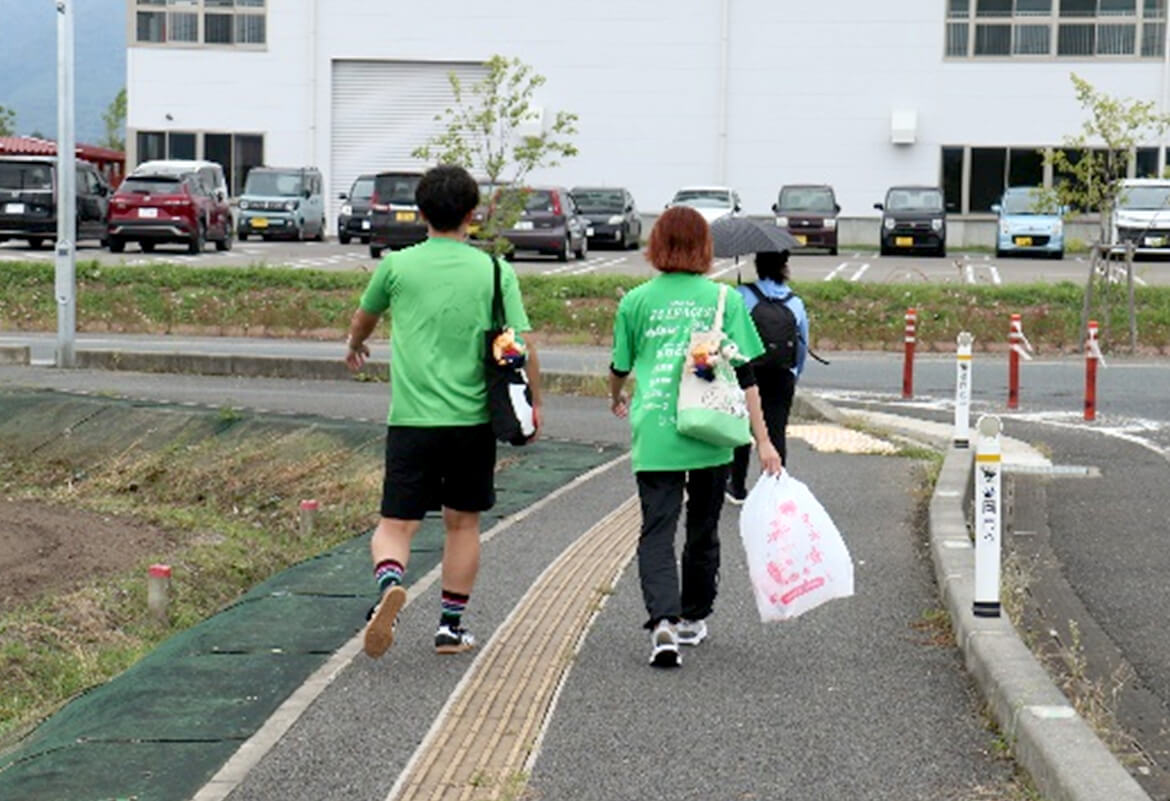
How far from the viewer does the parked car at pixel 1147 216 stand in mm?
43906

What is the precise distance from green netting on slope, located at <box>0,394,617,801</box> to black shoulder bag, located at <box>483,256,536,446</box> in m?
1.10

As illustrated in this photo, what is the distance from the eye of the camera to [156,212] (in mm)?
41438

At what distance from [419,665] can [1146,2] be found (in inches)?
1957

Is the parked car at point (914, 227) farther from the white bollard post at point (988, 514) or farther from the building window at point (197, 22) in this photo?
the white bollard post at point (988, 514)

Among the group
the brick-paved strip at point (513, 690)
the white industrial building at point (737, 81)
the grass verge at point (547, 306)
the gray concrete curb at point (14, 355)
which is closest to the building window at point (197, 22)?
the white industrial building at point (737, 81)

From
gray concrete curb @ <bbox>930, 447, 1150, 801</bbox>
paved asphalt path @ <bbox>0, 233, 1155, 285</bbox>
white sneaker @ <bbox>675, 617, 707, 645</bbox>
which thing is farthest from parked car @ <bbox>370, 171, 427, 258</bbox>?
white sneaker @ <bbox>675, 617, 707, 645</bbox>

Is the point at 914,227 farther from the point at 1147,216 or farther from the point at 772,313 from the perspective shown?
the point at 772,313

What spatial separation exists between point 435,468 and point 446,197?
3.14ft

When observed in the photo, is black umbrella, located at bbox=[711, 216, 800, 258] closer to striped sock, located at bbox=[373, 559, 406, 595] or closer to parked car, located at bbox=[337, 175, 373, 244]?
striped sock, located at bbox=[373, 559, 406, 595]

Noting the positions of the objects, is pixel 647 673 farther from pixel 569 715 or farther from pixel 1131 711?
pixel 1131 711

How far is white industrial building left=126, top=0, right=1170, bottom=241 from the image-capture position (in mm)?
54500

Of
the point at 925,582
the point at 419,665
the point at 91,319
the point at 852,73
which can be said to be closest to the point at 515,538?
the point at 925,582

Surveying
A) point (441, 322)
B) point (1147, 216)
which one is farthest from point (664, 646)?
point (1147, 216)

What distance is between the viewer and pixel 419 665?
7754mm
